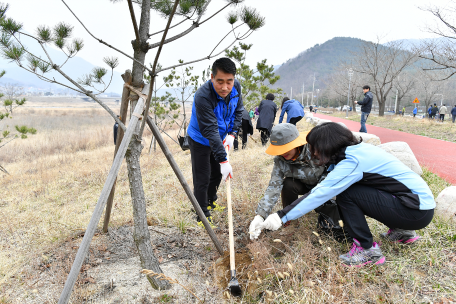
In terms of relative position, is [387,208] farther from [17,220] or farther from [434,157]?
[434,157]

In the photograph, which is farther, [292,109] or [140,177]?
[292,109]

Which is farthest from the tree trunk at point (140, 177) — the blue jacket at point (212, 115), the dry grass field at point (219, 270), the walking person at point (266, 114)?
the walking person at point (266, 114)

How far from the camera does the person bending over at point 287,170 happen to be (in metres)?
2.18

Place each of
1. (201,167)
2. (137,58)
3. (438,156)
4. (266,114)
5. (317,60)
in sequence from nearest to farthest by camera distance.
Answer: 1. (137,58)
2. (201,167)
3. (438,156)
4. (266,114)
5. (317,60)

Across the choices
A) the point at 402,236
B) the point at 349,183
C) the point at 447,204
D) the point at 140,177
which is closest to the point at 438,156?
the point at 447,204

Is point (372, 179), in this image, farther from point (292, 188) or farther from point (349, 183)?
point (292, 188)

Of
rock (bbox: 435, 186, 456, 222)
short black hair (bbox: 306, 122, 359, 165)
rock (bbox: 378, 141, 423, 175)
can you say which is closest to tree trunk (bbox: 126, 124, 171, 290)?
short black hair (bbox: 306, 122, 359, 165)

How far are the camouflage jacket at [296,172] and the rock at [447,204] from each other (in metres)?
1.20

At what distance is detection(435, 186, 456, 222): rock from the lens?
2.30 m

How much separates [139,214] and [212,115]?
1040 mm

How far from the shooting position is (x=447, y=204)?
2.36m

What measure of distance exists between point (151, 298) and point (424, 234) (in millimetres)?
2313

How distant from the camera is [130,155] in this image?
1.82 m

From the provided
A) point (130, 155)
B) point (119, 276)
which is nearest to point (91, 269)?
point (119, 276)
